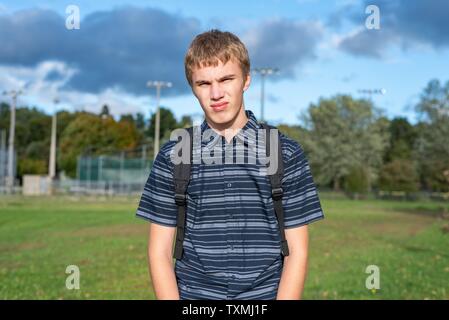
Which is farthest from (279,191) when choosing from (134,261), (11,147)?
(11,147)

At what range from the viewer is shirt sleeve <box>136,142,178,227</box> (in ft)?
8.07

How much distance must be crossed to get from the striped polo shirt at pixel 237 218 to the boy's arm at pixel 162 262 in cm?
7

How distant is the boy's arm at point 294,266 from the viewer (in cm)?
237

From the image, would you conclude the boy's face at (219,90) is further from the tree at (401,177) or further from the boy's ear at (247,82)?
the tree at (401,177)

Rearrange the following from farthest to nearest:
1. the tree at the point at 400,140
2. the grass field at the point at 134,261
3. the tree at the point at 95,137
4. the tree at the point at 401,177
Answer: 1. the tree at the point at 400,140
2. the tree at the point at 95,137
3. the tree at the point at 401,177
4. the grass field at the point at 134,261

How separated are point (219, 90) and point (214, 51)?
156 mm

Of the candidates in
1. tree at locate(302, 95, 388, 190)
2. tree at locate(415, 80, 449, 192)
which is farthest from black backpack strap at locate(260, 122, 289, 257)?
tree at locate(302, 95, 388, 190)

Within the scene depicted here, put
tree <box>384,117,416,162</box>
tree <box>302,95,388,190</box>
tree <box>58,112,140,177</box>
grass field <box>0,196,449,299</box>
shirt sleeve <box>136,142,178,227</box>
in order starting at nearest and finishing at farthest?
shirt sleeve <box>136,142,178,227</box>
grass field <box>0,196,449,299</box>
tree <box>302,95,388,190</box>
tree <box>58,112,140,177</box>
tree <box>384,117,416,162</box>

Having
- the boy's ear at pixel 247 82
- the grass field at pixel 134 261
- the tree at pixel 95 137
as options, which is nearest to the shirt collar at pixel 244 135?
the boy's ear at pixel 247 82

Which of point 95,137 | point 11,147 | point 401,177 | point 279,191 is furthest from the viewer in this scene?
point 95,137

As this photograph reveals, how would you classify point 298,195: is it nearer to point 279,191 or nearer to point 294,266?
point 279,191

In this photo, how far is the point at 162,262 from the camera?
8.11 ft

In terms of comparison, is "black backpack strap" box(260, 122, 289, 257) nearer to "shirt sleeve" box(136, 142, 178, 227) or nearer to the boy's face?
the boy's face

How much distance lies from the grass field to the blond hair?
22.9ft
